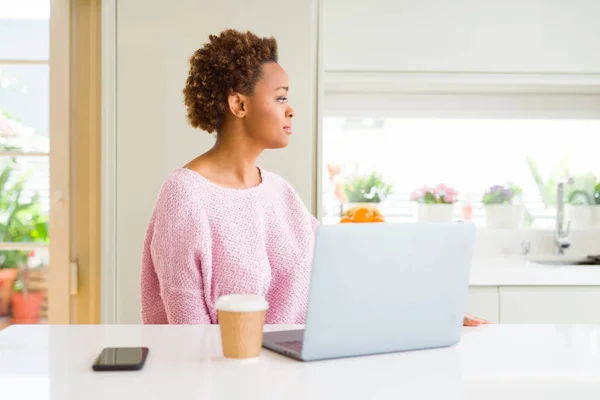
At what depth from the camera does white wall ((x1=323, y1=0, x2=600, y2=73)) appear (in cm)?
318

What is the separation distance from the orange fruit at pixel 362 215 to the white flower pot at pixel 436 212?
1.71ft

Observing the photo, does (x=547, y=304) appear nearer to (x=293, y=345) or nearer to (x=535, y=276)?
(x=535, y=276)

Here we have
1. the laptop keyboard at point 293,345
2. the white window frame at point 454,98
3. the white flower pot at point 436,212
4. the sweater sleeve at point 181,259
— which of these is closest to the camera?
the laptop keyboard at point 293,345

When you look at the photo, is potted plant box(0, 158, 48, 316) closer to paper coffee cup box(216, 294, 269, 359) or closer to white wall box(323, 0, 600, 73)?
white wall box(323, 0, 600, 73)

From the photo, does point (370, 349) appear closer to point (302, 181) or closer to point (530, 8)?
point (302, 181)

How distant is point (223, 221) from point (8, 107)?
176cm

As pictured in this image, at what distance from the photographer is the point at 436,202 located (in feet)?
12.2

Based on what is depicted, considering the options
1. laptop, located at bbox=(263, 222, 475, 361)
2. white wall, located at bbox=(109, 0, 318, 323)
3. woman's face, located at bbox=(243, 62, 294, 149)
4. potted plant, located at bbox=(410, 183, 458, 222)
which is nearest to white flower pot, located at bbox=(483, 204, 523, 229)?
potted plant, located at bbox=(410, 183, 458, 222)

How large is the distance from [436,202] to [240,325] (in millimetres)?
2577

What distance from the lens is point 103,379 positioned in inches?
45.2

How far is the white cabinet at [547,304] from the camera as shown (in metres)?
3.03

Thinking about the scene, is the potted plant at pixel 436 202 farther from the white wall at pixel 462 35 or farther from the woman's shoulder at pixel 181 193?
the woman's shoulder at pixel 181 193

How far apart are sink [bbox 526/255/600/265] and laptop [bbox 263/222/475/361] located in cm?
232

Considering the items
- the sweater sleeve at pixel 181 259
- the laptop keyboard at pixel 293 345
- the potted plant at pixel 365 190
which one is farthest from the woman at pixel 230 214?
the potted plant at pixel 365 190
